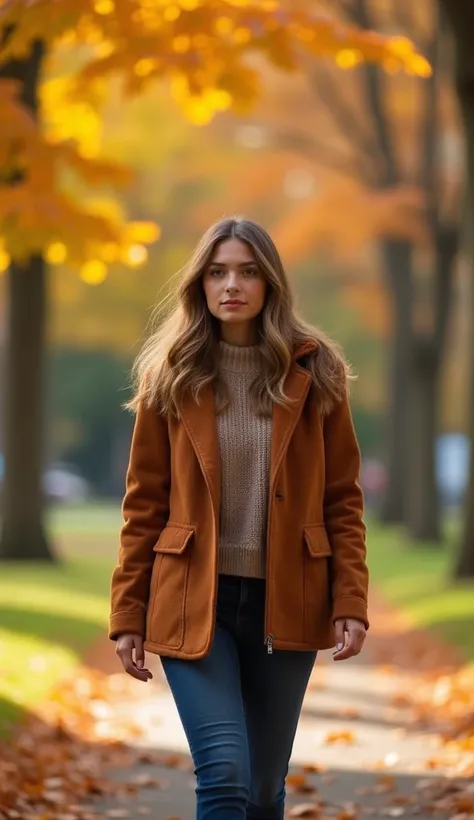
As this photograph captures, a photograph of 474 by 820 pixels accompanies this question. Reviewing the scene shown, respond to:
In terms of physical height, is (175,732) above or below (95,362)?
below

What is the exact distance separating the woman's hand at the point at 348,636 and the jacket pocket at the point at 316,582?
0.21 ft

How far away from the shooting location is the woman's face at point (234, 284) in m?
4.52

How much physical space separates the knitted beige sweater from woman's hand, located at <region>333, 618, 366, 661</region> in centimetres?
27

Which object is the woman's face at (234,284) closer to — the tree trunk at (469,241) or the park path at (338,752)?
the park path at (338,752)

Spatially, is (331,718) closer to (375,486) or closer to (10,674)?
(10,674)

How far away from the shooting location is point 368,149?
23.9m

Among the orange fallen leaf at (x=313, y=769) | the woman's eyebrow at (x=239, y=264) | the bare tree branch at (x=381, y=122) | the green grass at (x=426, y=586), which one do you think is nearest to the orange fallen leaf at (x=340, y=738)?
the orange fallen leaf at (x=313, y=769)

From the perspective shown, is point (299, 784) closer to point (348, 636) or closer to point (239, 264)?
point (348, 636)

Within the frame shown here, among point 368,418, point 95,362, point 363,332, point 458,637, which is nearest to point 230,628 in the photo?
point 458,637

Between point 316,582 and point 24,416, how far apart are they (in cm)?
1305

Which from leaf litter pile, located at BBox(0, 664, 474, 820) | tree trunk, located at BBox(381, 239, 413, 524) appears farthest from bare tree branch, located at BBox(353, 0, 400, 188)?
leaf litter pile, located at BBox(0, 664, 474, 820)

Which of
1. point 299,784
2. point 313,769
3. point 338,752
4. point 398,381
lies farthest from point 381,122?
point 299,784

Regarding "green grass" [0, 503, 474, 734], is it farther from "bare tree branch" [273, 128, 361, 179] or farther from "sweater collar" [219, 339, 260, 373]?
"bare tree branch" [273, 128, 361, 179]

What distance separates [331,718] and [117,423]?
37601 millimetres
